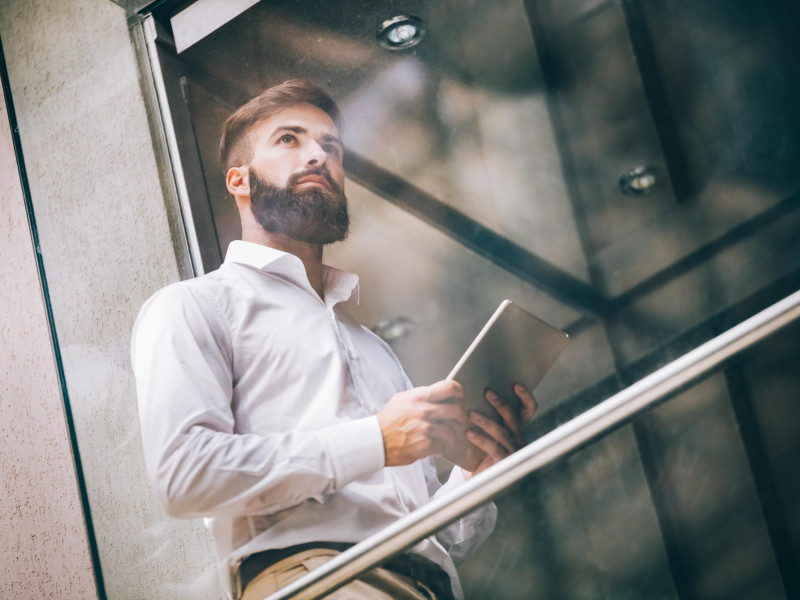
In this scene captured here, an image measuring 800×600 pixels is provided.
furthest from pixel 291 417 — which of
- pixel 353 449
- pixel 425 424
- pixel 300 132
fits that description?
pixel 300 132

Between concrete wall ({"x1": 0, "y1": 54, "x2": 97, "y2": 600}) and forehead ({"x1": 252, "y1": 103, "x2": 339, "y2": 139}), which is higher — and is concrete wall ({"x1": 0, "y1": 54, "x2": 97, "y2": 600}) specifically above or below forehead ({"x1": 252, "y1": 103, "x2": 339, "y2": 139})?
below

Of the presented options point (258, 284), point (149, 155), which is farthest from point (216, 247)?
point (149, 155)

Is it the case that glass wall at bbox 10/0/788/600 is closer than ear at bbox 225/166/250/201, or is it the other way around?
glass wall at bbox 10/0/788/600

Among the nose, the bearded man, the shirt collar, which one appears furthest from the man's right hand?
the nose

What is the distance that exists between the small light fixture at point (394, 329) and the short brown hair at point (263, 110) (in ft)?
1.53

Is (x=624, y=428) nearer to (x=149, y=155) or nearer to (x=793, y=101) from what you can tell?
(x=793, y=101)

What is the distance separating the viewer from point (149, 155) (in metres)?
1.77

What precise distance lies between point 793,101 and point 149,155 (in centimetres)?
152

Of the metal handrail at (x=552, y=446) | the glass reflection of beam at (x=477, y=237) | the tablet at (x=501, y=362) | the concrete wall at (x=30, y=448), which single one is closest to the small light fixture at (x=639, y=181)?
the glass reflection of beam at (x=477, y=237)

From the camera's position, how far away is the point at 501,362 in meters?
1.31

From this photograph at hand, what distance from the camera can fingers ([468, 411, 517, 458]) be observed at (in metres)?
1.34

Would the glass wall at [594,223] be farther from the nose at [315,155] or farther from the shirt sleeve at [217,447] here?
the shirt sleeve at [217,447]

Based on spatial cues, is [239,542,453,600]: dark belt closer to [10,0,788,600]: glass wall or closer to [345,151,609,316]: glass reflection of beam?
[10,0,788,600]: glass wall

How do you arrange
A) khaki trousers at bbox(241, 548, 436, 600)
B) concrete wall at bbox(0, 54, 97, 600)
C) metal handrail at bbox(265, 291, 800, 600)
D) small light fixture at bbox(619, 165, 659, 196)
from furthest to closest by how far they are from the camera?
concrete wall at bbox(0, 54, 97, 600)
small light fixture at bbox(619, 165, 659, 196)
khaki trousers at bbox(241, 548, 436, 600)
metal handrail at bbox(265, 291, 800, 600)
